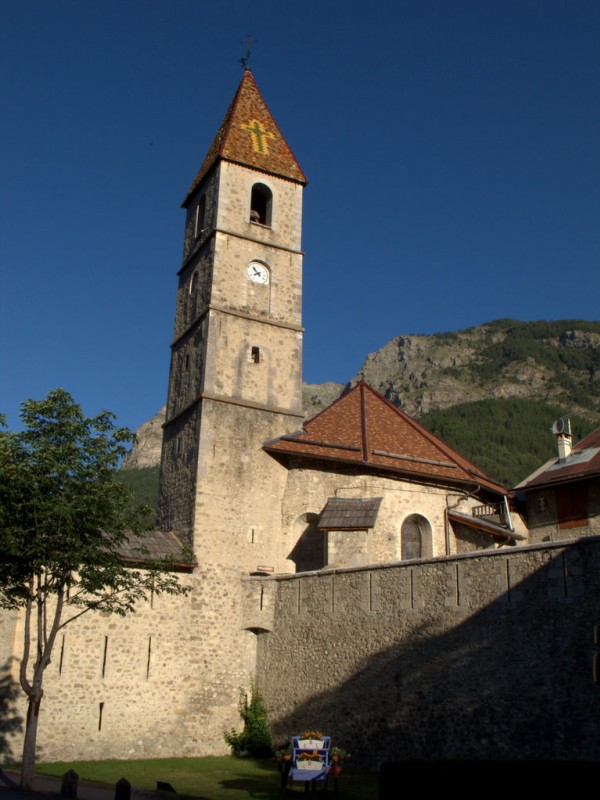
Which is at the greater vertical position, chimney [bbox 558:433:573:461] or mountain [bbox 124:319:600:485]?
mountain [bbox 124:319:600:485]

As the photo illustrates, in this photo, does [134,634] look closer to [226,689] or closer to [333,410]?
[226,689]

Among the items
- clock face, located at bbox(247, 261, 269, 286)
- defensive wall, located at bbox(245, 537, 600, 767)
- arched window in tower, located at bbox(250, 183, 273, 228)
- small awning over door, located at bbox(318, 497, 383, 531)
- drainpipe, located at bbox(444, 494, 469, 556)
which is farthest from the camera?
arched window in tower, located at bbox(250, 183, 273, 228)

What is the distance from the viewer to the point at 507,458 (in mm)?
85812

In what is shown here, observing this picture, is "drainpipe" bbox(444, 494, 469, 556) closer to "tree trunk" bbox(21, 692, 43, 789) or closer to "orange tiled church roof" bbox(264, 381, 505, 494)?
"orange tiled church roof" bbox(264, 381, 505, 494)

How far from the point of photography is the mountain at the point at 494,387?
3639 inches

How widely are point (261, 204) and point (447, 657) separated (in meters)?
20.7

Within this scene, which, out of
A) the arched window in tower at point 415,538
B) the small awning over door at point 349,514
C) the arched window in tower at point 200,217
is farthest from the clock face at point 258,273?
the arched window in tower at point 415,538

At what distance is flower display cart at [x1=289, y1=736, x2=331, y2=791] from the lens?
53.4 ft

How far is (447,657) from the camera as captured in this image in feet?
64.7

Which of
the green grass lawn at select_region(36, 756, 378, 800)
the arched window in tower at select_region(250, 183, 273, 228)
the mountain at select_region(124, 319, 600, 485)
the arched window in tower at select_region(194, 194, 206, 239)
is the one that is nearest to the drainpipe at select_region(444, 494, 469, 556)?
the green grass lawn at select_region(36, 756, 378, 800)

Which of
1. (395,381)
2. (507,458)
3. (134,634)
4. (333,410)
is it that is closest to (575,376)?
(395,381)

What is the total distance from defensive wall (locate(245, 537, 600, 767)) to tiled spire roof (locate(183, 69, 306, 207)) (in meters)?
17.0

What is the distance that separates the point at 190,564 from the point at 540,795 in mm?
14339

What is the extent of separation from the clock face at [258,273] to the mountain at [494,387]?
50145mm
